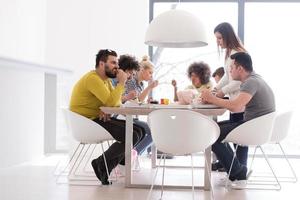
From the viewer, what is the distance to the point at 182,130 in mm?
3139

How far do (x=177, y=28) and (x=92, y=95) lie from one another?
92 centimetres

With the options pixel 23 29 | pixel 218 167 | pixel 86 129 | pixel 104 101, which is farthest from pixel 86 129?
pixel 23 29

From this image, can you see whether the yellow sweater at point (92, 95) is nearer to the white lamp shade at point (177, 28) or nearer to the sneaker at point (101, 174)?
the sneaker at point (101, 174)

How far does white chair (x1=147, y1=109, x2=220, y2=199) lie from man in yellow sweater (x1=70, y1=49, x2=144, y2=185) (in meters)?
0.82

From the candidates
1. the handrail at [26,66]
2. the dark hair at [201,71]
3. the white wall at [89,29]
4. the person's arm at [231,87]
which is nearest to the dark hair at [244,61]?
the person's arm at [231,87]

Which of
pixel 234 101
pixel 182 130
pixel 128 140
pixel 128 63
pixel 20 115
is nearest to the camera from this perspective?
pixel 182 130

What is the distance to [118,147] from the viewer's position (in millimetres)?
4031

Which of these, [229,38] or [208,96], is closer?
[208,96]

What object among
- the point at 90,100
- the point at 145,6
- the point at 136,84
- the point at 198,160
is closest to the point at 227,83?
the point at 136,84

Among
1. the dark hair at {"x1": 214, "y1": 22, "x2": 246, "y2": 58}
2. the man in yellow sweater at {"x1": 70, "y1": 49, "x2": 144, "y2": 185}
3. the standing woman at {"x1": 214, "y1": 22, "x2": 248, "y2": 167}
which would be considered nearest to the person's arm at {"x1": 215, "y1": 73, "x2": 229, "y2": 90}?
the standing woman at {"x1": 214, "y1": 22, "x2": 248, "y2": 167}

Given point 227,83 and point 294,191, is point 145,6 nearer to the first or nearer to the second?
point 227,83

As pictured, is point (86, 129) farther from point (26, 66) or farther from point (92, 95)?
point (26, 66)

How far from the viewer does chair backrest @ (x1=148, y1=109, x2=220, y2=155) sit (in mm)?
3117

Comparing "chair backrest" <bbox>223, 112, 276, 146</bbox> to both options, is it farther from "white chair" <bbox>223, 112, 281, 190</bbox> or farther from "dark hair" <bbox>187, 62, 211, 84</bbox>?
"dark hair" <bbox>187, 62, 211, 84</bbox>
